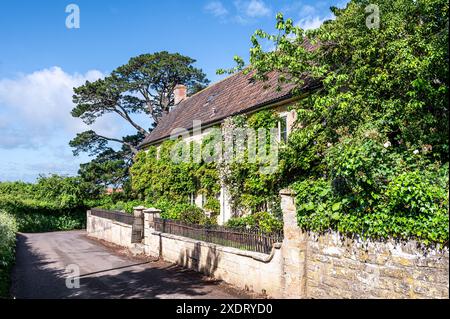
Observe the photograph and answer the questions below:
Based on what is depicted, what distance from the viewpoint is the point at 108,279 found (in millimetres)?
11562

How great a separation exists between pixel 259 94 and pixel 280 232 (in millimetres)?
9580

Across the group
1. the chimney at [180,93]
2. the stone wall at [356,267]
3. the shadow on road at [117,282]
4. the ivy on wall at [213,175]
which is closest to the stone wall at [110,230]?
the ivy on wall at [213,175]

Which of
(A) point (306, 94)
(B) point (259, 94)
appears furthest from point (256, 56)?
(B) point (259, 94)

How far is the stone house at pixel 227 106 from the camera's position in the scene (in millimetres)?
14844

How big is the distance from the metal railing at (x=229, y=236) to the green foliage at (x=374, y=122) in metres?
1.44

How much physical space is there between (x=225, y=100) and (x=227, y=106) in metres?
1.33

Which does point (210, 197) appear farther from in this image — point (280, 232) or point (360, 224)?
point (360, 224)

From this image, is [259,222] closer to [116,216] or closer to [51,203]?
[116,216]

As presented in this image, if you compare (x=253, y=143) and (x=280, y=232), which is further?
(x=253, y=143)

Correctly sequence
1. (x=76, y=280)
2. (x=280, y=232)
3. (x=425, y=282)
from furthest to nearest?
1. (x=76, y=280)
2. (x=280, y=232)
3. (x=425, y=282)

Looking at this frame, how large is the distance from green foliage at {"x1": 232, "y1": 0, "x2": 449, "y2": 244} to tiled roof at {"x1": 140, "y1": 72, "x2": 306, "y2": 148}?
2.90m

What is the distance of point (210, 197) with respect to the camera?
19.0 meters

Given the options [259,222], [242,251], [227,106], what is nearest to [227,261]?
[242,251]

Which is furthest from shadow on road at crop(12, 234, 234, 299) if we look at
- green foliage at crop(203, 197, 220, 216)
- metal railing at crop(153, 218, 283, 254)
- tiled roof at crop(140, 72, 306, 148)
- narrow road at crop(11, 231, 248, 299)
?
tiled roof at crop(140, 72, 306, 148)
